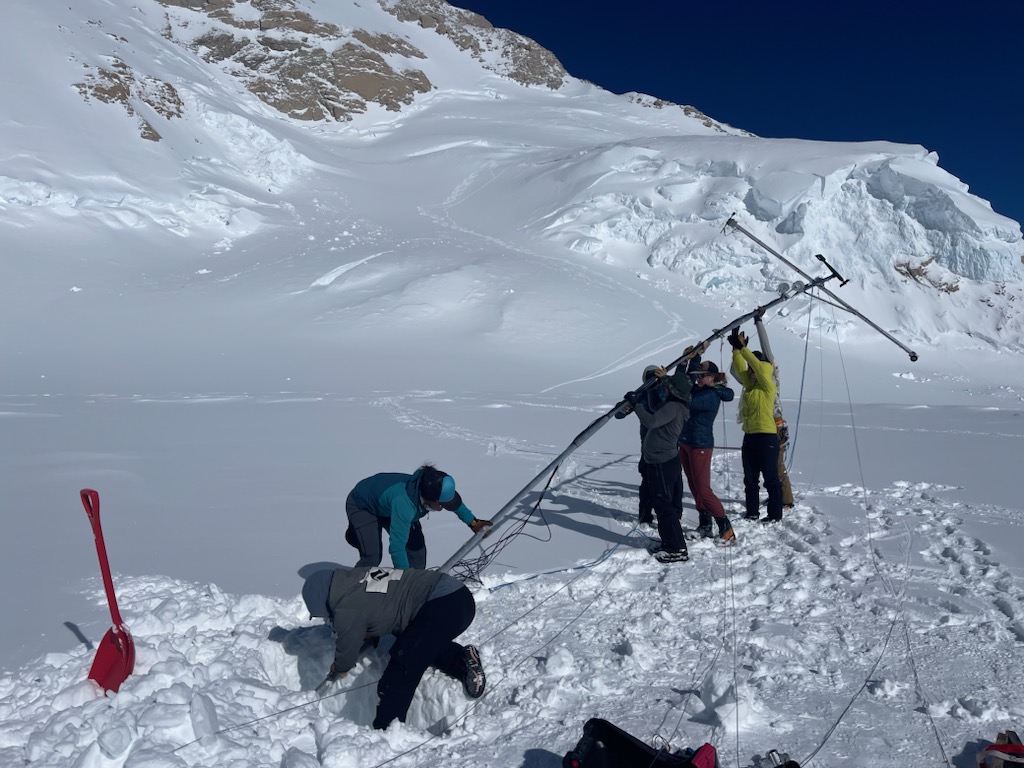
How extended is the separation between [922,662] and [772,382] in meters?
2.85

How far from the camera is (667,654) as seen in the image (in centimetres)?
402

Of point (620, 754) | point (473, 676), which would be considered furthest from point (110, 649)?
point (620, 754)

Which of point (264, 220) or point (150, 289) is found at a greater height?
point (264, 220)

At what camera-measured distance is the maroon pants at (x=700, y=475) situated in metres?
5.84

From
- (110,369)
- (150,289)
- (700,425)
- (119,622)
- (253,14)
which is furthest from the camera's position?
(253,14)

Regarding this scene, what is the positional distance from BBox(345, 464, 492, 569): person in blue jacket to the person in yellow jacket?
2804mm

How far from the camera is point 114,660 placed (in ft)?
11.6

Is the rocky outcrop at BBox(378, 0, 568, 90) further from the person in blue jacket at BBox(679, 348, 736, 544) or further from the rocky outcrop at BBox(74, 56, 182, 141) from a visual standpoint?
the person in blue jacket at BBox(679, 348, 736, 544)

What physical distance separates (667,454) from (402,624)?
8.55 ft

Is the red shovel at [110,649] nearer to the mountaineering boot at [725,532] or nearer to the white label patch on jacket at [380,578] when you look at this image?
the white label patch on jacket at [380,578]

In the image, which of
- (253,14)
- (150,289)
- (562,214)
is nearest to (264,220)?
(150,289)

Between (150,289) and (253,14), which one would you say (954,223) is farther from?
(253,14)

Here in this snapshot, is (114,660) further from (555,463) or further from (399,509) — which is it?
(555,463)

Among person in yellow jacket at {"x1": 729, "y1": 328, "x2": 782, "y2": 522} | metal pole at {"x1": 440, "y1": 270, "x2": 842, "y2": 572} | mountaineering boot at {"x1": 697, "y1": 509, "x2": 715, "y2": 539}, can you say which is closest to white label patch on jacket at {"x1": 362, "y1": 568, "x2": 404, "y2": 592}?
metal pole at {"x1": 440, "y1": 270, "x2": 842, "y2": 572}
